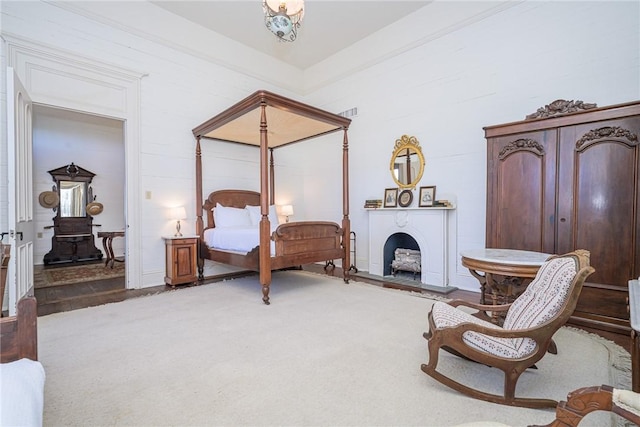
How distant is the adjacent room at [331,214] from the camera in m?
1.83

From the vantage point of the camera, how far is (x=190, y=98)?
211 inches

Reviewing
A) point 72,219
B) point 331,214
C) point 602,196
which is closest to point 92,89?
point 331,214

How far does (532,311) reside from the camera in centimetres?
186

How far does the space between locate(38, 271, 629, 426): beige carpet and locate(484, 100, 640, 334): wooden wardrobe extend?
0.67 metres

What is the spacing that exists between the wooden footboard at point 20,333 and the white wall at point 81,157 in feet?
22.5

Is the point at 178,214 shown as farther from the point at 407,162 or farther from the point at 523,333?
the point at 523,333

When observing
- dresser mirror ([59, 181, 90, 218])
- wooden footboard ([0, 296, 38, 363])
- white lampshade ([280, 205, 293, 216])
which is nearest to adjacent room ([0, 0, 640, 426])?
wooden footboard ([0, 296, 38, 363])

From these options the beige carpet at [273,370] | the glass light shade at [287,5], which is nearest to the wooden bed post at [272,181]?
the beige carpet at [273,370]

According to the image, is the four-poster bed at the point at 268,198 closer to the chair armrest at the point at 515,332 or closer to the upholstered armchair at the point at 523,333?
the upholstered armchair at the point at 523,333

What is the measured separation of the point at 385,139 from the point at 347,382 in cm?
457

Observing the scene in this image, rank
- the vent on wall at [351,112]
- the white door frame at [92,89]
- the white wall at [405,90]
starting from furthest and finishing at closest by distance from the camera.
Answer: the vent on wall at [351,112], the white door frame at [92,89], the white wall at [405,90]

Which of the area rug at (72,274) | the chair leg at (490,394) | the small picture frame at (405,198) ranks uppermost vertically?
the small picture frame at (405,198)

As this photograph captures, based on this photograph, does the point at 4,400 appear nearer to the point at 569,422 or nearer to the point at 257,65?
the point at 569,422

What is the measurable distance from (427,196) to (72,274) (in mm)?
6901
